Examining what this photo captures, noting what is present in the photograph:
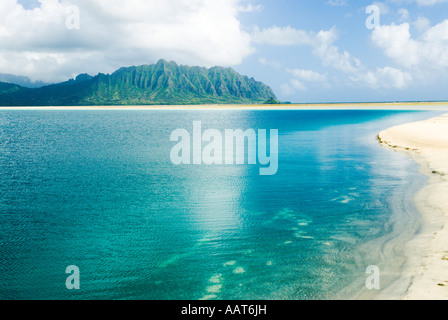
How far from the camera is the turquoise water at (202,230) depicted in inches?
469

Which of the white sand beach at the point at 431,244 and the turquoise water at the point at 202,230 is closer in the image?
the white sand beach at the point at 431,244

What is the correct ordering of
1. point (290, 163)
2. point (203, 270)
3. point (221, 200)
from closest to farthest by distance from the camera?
point (203, 270), point (221, 200), point (290, 163)

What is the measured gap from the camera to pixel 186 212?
64.6ft

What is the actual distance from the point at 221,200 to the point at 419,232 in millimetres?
12405

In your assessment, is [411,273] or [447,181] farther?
[447,181]

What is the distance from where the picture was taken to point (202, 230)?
16.9 meters

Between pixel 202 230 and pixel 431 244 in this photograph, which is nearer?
pixel 431 244

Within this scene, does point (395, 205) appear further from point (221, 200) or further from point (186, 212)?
point (186, 212)

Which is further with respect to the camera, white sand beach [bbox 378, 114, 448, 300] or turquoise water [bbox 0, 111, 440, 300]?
turquoise water [bbox 0, 111, 440, 300]

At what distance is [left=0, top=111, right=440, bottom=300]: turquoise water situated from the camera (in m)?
11.9
